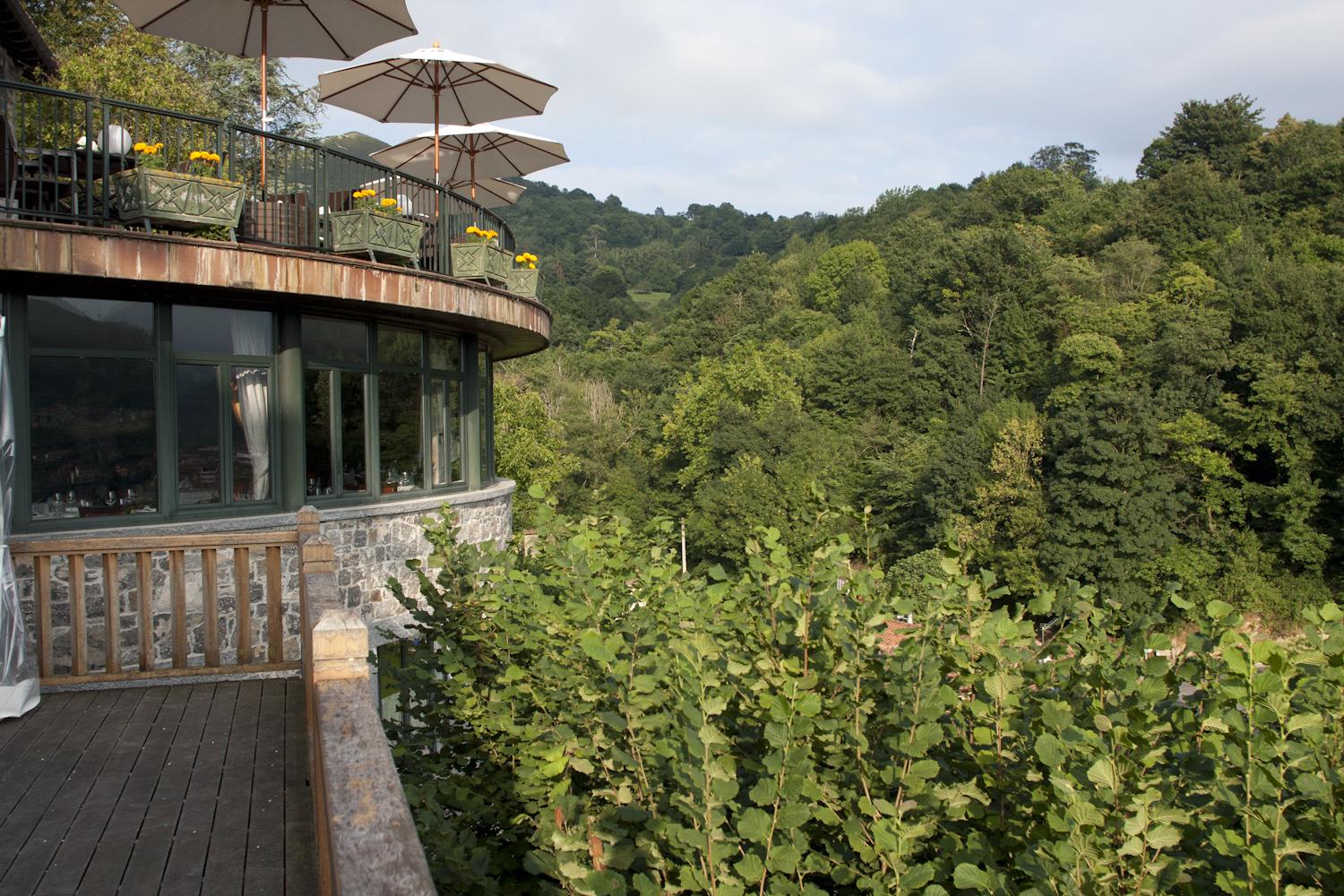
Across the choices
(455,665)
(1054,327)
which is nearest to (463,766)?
(455,665)

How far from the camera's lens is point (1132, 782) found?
102 inches

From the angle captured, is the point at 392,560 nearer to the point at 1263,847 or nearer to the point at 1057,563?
the point at 1263,847

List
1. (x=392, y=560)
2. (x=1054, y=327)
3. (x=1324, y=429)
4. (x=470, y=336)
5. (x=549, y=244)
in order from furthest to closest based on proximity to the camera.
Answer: (x=549, y=244) → (x=1054, y=327) → (x=1324, y=429) → (x=470, y=336) → (x=392, y=560)

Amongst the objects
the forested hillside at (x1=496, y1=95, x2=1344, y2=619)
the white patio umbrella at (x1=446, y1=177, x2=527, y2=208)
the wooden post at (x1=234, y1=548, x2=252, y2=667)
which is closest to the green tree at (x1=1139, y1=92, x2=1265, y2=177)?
the forested hillside at (x1=496, y1=95, x2=1344, y2=619)

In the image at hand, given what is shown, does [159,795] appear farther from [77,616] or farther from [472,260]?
[472,260]

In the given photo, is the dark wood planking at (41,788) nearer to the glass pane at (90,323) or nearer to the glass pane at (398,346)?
the glass pane at (90,323)

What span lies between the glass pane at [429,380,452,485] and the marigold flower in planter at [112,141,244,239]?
3482mm

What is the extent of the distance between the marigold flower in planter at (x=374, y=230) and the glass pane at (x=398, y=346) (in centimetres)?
106

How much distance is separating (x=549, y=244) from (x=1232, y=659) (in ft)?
377

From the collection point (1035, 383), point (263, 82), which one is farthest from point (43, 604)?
point (1035, 383)

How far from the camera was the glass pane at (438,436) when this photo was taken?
11461 millimetres

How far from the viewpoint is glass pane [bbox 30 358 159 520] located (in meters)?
8.24

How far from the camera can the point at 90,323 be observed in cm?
841

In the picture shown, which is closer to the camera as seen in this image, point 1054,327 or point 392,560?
point 392,560
